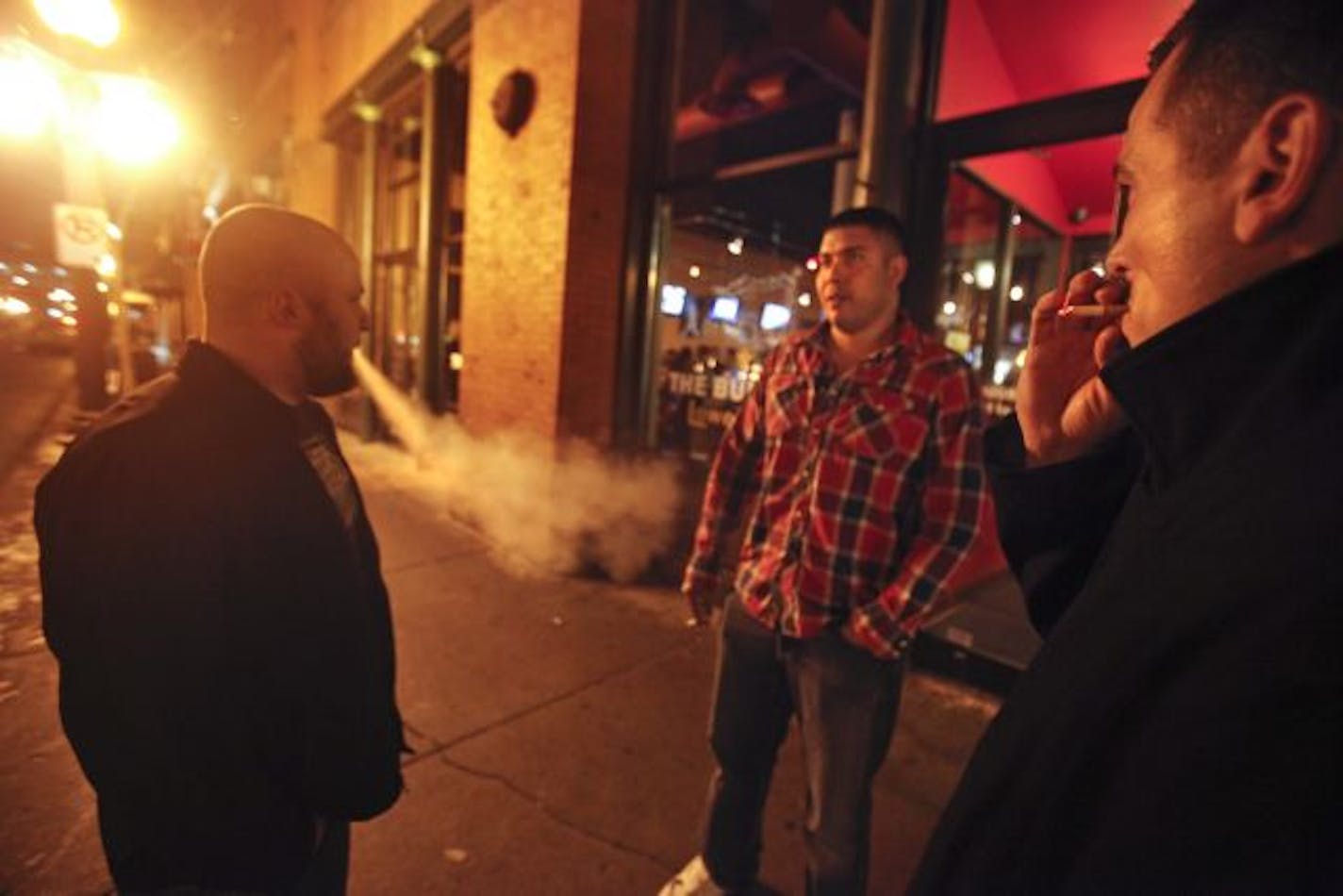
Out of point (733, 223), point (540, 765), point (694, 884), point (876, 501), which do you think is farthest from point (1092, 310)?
point (733, 223)

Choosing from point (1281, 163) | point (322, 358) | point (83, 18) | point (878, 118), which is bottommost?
point (322, 358)

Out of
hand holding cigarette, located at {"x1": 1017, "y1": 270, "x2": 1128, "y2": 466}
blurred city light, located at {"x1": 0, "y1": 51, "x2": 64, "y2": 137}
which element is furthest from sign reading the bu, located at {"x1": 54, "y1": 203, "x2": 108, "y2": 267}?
hand holding cigarette, located at {"x1": 1017, "y1": 270, "x2": 1128, "y2": 466}

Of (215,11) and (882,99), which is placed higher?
(215,11)

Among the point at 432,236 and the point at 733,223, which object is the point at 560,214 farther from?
the point at 432,236

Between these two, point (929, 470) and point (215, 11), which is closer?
point (929, 470)

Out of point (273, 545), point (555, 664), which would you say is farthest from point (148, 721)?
point (555, 664)

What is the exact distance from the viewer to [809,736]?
210 centimetres

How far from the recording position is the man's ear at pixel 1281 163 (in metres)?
0.66

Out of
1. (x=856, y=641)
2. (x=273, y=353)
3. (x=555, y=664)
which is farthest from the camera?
(x=555, y=664)

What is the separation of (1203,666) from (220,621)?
1553mm

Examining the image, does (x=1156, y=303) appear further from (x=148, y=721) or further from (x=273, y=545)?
(x=148, y=721)

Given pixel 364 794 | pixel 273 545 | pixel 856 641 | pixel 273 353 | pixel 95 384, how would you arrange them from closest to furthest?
1. pixel 273 545
2. pixel 364 794
3. pixel 273 353
4. pixel 856 641
5. pixel 95 384

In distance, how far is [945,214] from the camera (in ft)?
13.9

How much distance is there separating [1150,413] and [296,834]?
176cm
